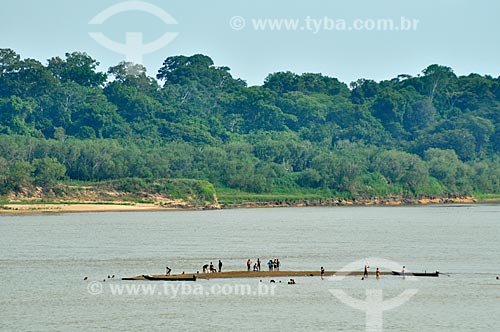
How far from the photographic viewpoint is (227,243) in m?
111

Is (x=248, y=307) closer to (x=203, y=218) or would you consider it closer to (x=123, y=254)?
(x=123, y=254)

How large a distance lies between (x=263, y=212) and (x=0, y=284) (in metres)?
115

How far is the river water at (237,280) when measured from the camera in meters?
62.9

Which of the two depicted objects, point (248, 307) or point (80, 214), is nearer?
point (248, 307)

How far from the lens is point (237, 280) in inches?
3027

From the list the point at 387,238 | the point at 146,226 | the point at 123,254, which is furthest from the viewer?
the point at 146,226

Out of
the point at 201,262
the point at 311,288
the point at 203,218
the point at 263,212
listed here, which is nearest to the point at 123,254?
the point at 201,262

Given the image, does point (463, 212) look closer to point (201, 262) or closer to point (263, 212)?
point (263, 212)

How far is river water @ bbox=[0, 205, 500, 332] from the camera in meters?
62.9

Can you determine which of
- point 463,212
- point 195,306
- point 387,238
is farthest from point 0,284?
point 463,212

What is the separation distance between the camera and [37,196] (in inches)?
6619

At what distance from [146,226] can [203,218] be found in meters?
23.7

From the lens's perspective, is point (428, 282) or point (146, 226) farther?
point (146, 226)

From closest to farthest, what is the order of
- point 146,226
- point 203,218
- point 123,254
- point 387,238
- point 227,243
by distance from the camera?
point 123,254 → point 227,243 → point 387,238 → point 146,226 → point 203,218
